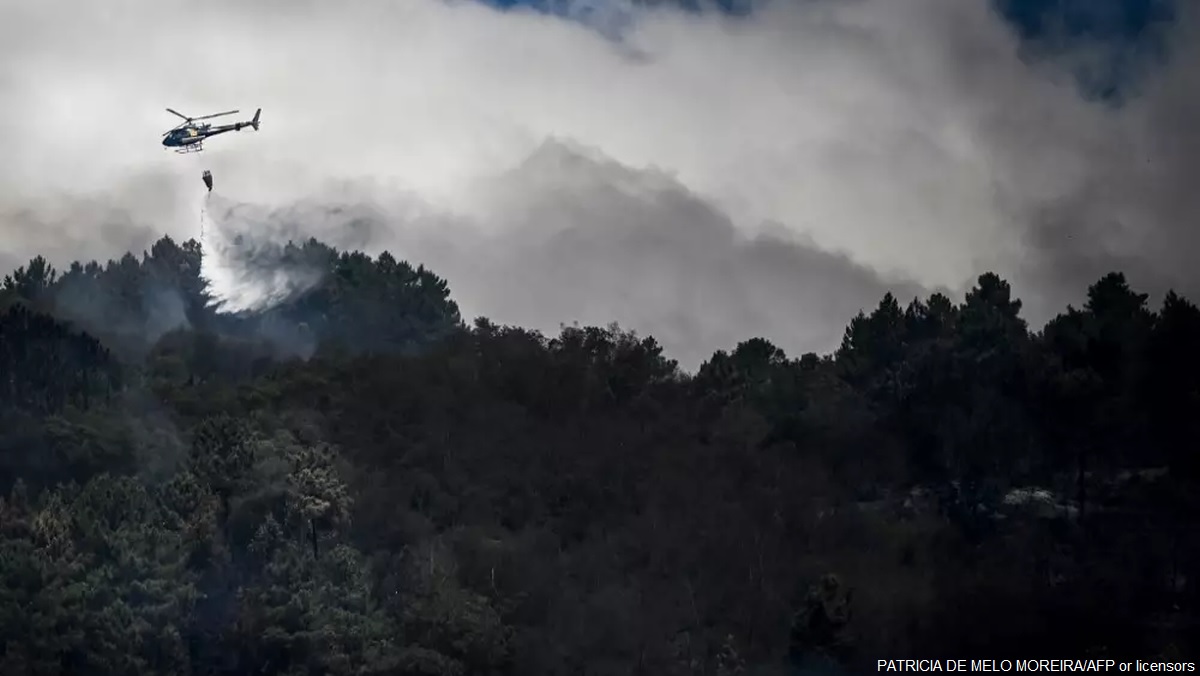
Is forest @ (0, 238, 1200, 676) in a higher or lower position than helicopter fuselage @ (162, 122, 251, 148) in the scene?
lower

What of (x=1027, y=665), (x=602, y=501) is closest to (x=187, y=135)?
(x=602, y=501)

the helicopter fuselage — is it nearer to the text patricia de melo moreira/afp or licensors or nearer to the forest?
the forest

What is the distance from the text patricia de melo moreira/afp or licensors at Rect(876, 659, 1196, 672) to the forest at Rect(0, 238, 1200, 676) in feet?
1.96

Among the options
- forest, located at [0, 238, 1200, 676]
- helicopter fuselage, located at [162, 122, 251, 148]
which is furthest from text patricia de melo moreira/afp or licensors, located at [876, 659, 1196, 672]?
helicopter fuselage, located at [162, 122, 251, 148]

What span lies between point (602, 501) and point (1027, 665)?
27.9 metres

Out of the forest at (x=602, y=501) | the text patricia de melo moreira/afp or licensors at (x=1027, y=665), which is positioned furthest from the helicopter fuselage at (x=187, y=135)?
the text patricia de melo moreira/afp or licensors at (x=1027, y=665)

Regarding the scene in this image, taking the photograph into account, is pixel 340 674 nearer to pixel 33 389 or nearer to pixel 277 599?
pixel 277 599

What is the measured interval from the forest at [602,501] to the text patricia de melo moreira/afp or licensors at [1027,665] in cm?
60

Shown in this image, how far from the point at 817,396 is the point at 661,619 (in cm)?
2720

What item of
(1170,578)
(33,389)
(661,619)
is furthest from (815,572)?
(33,389)

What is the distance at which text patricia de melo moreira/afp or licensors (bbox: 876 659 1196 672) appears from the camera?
71562mm

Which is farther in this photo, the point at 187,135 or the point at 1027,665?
the point at 187,135

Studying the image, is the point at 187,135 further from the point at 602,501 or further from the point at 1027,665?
the point at 1027,665

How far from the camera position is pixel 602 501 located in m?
94.9
